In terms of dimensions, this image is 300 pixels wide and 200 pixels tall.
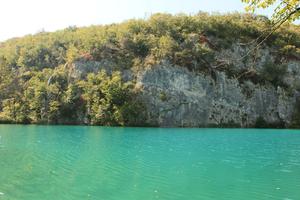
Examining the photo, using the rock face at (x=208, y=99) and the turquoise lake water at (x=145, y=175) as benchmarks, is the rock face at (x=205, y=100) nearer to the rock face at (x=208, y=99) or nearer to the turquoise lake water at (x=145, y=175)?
the rock face at (x=208, y=99)

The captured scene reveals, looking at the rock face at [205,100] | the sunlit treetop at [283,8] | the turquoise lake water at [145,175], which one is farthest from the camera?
the rock face at [205,100]

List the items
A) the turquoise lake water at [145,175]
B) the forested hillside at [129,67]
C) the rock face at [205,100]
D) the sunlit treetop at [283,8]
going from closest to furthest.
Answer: the sunlit treetop at [283,8] < the turquoise lake water at [145,175] < the rock face at [205,100] < the forested hillside at [129,67]

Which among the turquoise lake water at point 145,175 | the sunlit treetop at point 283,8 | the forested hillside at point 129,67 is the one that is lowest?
the turquoise lake water at point 145,175

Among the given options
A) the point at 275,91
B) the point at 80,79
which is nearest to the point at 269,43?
the point at 275,91

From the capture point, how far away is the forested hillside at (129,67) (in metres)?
73.4

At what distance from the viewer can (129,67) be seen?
3142 inches

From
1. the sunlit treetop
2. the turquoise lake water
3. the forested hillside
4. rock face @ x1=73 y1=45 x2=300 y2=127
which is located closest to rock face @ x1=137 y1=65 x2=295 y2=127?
rock face @ x1=73 y1=45 x2=300 y2=127

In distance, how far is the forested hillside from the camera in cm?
7344

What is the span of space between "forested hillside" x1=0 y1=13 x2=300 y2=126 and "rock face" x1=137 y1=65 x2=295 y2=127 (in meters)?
1.03

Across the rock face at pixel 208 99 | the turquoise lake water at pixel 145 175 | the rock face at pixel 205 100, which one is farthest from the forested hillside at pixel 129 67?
the turquoise lake water at pixel 145 175

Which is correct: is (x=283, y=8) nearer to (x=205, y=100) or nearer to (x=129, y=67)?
(x=205, y=100)

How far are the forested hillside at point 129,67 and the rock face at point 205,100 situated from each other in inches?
40.7

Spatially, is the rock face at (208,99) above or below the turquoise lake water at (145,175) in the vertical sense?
above

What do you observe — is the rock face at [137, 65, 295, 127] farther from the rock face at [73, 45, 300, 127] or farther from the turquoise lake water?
the turquoise lake water
